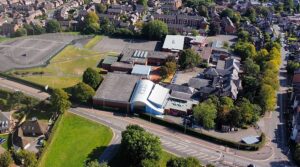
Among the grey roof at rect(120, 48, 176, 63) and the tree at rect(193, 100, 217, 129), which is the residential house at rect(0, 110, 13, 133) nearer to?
the grey roof at rect(120, 48, 176, 63)

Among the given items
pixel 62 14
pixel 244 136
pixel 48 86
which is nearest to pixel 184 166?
pixel 244 136

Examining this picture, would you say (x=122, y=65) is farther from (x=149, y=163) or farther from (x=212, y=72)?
(x=149, y=163)

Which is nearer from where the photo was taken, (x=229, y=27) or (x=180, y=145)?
(x=180, y=145)

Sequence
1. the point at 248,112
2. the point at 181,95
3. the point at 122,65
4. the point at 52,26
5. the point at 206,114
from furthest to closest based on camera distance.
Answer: the point at 52,26 → the point at 122,65 → the point at 181,95 → the point at 248,112 → the point at 206,114

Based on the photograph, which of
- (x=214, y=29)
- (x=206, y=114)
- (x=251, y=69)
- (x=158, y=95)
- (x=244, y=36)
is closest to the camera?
(x=206, y=114)

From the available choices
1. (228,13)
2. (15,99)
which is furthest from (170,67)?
(228,13)

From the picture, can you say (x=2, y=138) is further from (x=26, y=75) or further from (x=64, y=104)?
(x=26, y=75)
